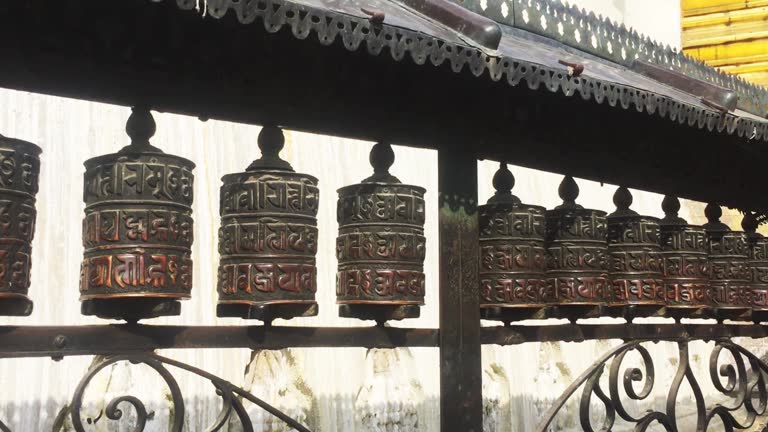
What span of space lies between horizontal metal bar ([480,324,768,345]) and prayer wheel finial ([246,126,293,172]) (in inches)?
34.7

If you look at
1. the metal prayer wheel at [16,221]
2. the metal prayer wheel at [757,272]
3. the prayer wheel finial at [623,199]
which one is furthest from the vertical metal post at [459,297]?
the metal prayer wheel at [757,272]

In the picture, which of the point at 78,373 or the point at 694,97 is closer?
the point at 694,97

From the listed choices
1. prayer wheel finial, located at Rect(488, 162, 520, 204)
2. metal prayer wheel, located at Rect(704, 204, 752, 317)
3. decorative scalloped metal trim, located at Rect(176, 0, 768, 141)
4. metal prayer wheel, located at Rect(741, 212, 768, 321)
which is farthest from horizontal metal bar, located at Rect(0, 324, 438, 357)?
metal prayer wheel, located at Rect(741, 212, 768, 321)

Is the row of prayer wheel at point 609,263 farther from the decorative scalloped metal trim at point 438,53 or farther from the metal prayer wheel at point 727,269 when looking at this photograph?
the decorative scalloped metal trim at point 438,53

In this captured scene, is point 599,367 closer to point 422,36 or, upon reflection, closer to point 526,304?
point 526,304

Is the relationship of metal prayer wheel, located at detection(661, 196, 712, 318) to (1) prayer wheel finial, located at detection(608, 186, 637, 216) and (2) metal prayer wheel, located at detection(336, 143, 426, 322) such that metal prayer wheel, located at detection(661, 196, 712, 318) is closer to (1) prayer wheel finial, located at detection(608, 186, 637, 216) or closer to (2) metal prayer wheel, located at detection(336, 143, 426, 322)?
(1) prayer wheel finial, located at detection(608, 186, 637, 216)

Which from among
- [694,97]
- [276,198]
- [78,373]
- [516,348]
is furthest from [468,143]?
[516,348]

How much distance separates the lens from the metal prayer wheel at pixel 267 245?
7.69 ft

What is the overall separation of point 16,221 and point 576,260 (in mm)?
1765

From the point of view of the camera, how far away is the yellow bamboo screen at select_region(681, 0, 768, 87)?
26.2 feet

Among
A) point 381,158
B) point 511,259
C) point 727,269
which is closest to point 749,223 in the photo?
point 727,269

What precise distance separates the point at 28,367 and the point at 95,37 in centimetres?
274

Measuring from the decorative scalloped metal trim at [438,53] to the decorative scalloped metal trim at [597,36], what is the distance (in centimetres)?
49

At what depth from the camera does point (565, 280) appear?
120 inches
